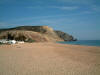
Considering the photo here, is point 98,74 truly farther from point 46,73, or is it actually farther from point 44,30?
point 44,30

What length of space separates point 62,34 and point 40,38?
7214 cm

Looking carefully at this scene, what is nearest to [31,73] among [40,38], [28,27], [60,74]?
[60,74]

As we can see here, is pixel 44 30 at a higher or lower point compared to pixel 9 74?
higher

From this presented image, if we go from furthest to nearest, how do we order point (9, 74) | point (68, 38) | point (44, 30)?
point (68, 38), point (44, 30), point (9, 74)

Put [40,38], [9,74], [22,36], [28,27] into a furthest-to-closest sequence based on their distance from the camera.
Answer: [28,27], [40,38], [22,36], [9,74]

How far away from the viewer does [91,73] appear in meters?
5.88

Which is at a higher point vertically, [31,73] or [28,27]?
[28,27]

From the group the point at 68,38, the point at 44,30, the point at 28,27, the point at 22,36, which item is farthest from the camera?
the point at 68,38

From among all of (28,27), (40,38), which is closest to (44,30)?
(28,27)

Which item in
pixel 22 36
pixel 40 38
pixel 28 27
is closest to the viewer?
pixel 22 36

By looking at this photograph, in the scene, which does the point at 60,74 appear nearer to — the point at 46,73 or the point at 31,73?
the point at 46,73

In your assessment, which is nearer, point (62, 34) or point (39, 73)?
point (39, 73)

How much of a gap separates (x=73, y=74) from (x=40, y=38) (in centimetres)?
8910

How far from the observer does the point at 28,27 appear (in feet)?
448
